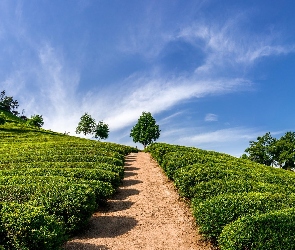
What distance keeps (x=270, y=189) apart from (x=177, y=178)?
21.4ft

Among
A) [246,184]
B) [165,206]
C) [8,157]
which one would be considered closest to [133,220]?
[165,206]

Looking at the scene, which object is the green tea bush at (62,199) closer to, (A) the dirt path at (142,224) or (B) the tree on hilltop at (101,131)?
(A) the dirt path at (142,224)

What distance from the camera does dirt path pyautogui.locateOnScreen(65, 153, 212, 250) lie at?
14281 millimetres

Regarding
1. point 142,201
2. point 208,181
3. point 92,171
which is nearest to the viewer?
point 208,181

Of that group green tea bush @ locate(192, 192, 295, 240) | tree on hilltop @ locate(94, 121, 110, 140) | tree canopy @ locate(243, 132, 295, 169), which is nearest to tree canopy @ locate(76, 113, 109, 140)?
tree on hilltop @ locate(94, 121, 110, 140)

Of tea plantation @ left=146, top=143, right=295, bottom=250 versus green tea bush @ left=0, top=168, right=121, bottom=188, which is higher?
green tea bush @ left=0, top=168, right=121, bottom=188

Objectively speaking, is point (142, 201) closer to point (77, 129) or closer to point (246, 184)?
point (246, 184)

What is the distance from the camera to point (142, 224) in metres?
16.6

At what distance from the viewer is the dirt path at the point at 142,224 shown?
14281mm

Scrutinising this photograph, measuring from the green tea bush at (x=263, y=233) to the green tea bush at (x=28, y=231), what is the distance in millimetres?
6866

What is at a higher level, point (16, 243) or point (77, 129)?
point (77, 129)

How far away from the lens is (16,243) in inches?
A: 422

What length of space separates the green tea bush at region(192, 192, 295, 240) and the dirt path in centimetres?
135

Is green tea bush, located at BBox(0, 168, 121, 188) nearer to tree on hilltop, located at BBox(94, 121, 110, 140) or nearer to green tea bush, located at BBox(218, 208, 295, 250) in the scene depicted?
green tea bush, located at BBox(218, 208, 295, 250)
